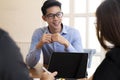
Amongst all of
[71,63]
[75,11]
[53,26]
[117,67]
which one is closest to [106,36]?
[117,67]

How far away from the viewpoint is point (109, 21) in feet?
4.37

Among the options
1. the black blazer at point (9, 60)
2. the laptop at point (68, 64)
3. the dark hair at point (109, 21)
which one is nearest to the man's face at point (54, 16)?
the laptop at point (68, 64)

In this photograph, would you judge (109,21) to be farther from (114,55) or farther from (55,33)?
(55,33)

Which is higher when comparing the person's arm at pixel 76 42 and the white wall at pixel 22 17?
the white wall at pixel 22 17

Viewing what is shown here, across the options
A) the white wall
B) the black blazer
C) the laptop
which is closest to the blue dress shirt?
the laptop

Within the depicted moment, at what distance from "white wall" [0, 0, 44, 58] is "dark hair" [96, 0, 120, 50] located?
259cm

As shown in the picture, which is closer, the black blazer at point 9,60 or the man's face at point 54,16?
the black blazer at point 9,60

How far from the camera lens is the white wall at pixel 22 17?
3910 millimetres

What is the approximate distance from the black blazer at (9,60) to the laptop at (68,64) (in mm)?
1072

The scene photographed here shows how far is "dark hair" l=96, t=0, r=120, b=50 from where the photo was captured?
133 cm

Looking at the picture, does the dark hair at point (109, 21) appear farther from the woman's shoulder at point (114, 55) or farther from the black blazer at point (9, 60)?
the black blazer at point (9, 60)

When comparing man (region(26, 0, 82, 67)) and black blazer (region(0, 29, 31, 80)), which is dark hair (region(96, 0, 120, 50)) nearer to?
black blazer (region(0, 29, 31, 80))

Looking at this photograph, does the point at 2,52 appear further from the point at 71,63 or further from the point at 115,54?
the point at 71,63

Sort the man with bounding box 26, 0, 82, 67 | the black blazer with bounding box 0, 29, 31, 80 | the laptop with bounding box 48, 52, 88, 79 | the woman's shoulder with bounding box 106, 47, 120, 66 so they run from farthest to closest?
1. the man with bounding box 26, 0, 82, 67
2. the laptop with bounding box 48, 52, 88, 79
3. the woman's shoulder with bounding box 106, 47, 120, 66
4. the black blazer with bounding box 0, 29, 31, 80
